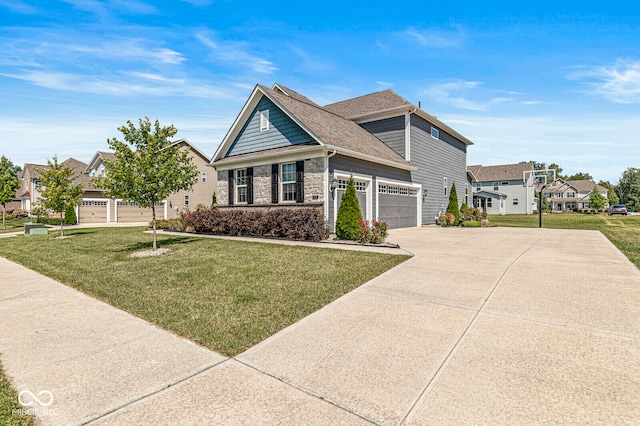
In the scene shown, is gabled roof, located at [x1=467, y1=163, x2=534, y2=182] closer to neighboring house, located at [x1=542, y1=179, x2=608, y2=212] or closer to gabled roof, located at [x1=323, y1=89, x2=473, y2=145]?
neighboring house, located at [x1=542, y1=179, x2=608, y2=212]

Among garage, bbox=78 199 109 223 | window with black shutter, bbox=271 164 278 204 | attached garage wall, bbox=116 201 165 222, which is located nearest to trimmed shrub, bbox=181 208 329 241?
window with black shutter, bbox=271 164 278 204

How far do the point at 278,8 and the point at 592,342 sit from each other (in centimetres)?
1315

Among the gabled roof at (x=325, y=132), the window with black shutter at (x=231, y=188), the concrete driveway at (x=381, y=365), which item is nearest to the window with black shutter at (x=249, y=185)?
the window with black shutter at (x=231, y=188)

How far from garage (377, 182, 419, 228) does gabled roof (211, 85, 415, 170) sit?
1394 mm

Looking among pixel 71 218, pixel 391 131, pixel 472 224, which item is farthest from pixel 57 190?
pixel 472 224

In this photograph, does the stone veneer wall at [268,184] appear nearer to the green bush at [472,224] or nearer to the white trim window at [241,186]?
the white trim window at [241,186]

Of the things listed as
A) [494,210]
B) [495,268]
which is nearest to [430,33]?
[495,268]

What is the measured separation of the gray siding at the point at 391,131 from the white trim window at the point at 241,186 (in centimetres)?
873

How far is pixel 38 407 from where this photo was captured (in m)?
2.40

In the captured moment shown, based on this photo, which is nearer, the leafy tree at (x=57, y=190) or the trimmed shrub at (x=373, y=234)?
the trimmed shrub at (x=373, y=234)

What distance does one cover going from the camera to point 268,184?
15.2 meters

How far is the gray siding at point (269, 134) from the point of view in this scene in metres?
14.5

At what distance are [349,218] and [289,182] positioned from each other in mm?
4079

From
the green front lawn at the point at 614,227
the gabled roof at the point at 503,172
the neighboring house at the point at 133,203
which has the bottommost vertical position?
the green front lawn at the point at 614,227
